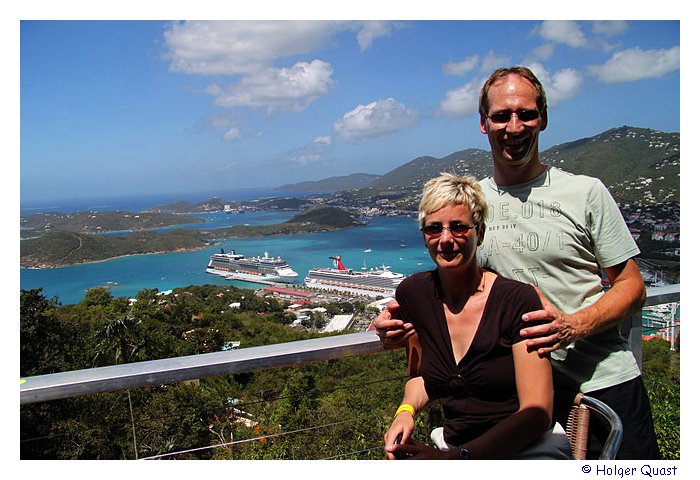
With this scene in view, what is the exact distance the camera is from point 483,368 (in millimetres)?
Answer: 1241

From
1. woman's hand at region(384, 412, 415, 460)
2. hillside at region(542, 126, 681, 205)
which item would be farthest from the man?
hillside at region(542, 126, 681, 205)

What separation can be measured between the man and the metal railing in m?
0.24

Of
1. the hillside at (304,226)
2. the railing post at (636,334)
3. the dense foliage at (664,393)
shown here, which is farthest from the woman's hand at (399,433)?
the hillside at (304,226)

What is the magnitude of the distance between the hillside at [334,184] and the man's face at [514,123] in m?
88.4

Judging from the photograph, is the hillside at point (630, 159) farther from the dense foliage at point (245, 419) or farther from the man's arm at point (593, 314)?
the man's arm at point (593, 314)

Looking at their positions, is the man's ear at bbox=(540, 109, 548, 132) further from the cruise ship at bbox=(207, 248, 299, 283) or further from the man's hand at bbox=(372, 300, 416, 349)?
the cruise ship at bbox=(207, 248, 299, 283)

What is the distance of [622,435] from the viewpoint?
135cm

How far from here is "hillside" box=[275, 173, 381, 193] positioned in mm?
96231

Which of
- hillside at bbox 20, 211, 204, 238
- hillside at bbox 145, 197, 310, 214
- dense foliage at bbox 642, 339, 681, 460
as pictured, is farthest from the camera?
hillside at bbox 145, 197, 310, 214

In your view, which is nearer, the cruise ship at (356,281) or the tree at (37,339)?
the tree at (37,339)

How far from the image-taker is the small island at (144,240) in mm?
57366
